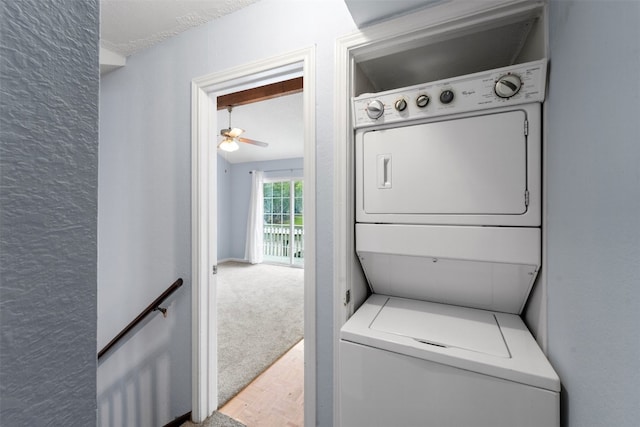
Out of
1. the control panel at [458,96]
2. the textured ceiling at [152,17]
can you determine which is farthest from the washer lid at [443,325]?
the textured ceiling at [152,17]

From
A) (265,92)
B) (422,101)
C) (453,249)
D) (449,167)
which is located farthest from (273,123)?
(453,249)

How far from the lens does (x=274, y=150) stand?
5523 millimetres

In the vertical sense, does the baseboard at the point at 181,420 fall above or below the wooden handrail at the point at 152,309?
below

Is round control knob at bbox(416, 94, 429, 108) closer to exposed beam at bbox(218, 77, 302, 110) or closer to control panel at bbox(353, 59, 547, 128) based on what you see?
control panel at bbox(353, 59, 547, 128)

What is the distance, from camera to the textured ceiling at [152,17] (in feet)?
4.87

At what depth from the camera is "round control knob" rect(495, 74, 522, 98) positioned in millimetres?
897

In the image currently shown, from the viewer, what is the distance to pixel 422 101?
3.37 feet

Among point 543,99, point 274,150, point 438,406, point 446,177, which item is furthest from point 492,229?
point 274,150

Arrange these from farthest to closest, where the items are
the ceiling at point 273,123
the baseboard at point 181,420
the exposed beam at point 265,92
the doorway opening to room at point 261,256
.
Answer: the ceiling at point 273,123 < the exposed beam at point 265,92 < the doorway opening to room at point 261,256 < the baseboard at point 181,420

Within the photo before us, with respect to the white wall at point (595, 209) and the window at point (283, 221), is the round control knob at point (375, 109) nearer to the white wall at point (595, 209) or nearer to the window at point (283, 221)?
the white wall at point (595, 209)

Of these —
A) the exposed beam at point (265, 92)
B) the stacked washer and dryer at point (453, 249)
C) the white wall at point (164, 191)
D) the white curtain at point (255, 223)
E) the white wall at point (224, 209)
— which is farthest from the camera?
the white wall at point (224, 209)

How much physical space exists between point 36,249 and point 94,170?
0.11 m

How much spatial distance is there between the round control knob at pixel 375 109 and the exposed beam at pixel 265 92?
1.20 metres

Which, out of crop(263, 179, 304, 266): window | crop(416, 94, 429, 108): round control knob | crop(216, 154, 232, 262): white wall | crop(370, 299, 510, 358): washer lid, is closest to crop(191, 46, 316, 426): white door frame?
crop(416, 94, 429, 108): round control knob
